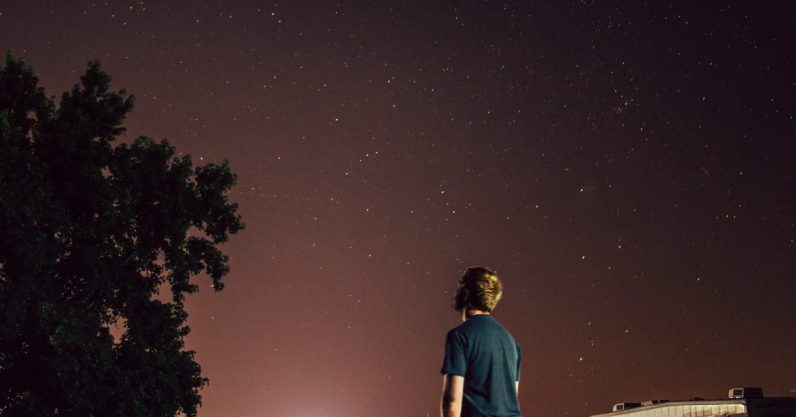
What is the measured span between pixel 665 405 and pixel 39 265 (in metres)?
48.3

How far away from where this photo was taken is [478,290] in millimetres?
4012

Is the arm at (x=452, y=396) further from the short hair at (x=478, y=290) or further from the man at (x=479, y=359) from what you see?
the short hair at (x=478, y=290)

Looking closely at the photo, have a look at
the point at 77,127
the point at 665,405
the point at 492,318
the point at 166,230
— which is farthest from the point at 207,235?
the point at 665,405

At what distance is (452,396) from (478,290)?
0.60 meters

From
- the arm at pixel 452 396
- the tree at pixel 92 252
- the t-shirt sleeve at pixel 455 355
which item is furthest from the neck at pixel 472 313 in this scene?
the tree at pixel 92 252

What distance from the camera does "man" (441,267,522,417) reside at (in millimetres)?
3768

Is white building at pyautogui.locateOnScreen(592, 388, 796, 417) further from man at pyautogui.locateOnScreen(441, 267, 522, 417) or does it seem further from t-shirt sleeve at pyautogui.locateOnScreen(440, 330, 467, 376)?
t-shirt sleeve at pyautogui.locateOnScreen(440, 330, 467, 376)

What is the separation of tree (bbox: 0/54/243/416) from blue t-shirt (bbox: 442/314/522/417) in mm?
14557

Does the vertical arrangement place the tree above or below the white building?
below

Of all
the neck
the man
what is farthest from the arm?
the neck

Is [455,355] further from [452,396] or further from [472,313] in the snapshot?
[472,313]

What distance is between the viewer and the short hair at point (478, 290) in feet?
13.2

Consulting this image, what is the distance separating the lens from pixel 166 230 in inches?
761

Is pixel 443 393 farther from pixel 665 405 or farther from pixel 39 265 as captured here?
pixel 665 405
